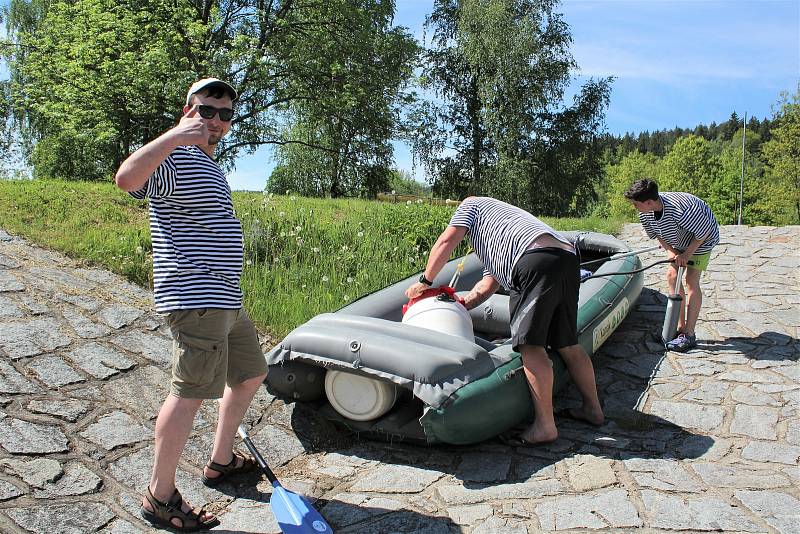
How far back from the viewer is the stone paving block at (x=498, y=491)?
3.42 metres

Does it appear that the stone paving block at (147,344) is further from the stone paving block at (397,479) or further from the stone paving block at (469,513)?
the stone paving block at (469,513)

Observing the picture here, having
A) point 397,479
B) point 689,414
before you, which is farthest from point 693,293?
point 397,479

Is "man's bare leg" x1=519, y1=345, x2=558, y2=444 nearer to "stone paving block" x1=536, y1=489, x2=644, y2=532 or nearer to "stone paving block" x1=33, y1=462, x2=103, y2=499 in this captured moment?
"stone paving block" x1=536, y1=489, x2=644, y2=532

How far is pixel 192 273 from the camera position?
2869 millimetres

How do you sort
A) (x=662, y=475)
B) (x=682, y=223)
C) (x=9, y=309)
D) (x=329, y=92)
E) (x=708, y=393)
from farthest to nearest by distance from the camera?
(x=329, y=92) → (x=682, y=223) → (x=708, y=393) → (x=9, y=309) → (x=662, y=475)

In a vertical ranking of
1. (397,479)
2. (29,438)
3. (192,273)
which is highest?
(192,273)

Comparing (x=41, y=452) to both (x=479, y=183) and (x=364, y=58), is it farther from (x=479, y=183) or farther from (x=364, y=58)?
(x=479, y=183)

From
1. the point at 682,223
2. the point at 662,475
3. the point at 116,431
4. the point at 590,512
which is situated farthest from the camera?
the point at 682,223

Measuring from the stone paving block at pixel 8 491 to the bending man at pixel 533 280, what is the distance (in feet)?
7.86

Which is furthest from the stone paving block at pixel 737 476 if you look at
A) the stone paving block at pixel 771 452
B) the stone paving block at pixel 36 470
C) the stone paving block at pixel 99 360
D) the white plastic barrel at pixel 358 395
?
the stone paving block at pixel 99 360

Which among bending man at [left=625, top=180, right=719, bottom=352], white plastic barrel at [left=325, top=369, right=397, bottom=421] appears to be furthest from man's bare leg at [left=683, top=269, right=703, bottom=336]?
white plastic barrel at [left=325, top=369, right=397, bottom=421]

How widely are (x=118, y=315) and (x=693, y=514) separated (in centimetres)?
418

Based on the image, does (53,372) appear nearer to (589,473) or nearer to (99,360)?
(99,360)

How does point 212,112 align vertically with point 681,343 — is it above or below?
above
